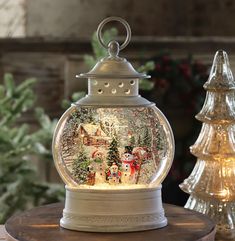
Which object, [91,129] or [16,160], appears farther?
[16,160]

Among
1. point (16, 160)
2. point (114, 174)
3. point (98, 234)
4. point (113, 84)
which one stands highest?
point (113, 84)

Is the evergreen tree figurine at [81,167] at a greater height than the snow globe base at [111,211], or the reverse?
the evergreen tree figurine at [81,167]

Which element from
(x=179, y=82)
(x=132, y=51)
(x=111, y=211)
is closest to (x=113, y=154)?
(x=111, y=211)

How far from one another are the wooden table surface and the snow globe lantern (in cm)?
3

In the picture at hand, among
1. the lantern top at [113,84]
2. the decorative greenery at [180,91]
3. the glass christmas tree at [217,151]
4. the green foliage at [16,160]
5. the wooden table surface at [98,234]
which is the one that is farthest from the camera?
the decorative greenery at [180,91]

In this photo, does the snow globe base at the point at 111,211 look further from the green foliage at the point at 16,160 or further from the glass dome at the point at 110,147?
the green foliage at the point at 16,160

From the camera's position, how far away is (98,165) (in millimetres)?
1820

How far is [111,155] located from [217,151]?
417 millimetres

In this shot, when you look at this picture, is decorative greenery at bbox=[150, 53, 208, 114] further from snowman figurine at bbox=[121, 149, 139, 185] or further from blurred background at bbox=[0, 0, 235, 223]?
snowman figurine at bbox=[121, 149, 139, 185]

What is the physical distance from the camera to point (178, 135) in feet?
15.0

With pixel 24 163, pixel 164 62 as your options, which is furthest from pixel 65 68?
pixel 24 163

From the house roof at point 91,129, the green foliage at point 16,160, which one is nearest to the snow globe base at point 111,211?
the house roof at point 91,129

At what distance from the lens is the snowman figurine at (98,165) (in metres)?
1.82

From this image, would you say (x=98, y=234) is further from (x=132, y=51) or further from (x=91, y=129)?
(x=132, y=51)
